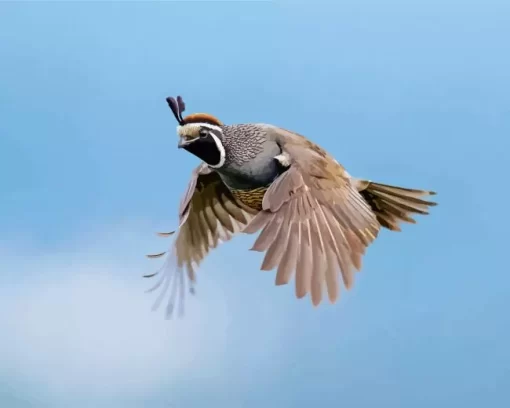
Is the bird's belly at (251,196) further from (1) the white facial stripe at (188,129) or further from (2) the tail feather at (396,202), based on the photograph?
(2) the tail feather at (396,202)

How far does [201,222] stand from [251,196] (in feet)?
3.17

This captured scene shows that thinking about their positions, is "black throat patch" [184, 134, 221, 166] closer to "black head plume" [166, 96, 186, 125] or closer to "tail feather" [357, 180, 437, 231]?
"black head plume" [166, 96, 186, 125]

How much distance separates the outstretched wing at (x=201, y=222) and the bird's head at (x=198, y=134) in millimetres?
684

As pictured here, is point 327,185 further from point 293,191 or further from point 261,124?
point 261,124

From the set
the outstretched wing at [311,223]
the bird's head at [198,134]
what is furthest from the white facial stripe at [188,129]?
the outstretched wing at [311,223]

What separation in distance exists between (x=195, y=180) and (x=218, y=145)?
Result: 760 millimetres

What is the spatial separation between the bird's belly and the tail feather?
2.67 ft

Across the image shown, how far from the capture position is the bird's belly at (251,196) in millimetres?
6229

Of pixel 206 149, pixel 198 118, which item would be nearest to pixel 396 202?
pixel 206 149

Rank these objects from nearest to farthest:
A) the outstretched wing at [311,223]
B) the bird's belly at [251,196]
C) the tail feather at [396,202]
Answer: the outstretched wing at [311,223] → the bird's belly at [251,196] → the tail feather at [396,202]

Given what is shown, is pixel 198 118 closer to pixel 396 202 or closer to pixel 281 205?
pixel 281 205

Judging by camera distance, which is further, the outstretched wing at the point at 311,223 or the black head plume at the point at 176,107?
the black head plume at the point at 176,107

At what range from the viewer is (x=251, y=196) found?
6.34 meters

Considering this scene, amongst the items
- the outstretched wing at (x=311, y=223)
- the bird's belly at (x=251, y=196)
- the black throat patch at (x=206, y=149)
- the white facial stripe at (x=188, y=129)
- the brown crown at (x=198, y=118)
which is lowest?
the outstretched wing at (x=311, y=223)
